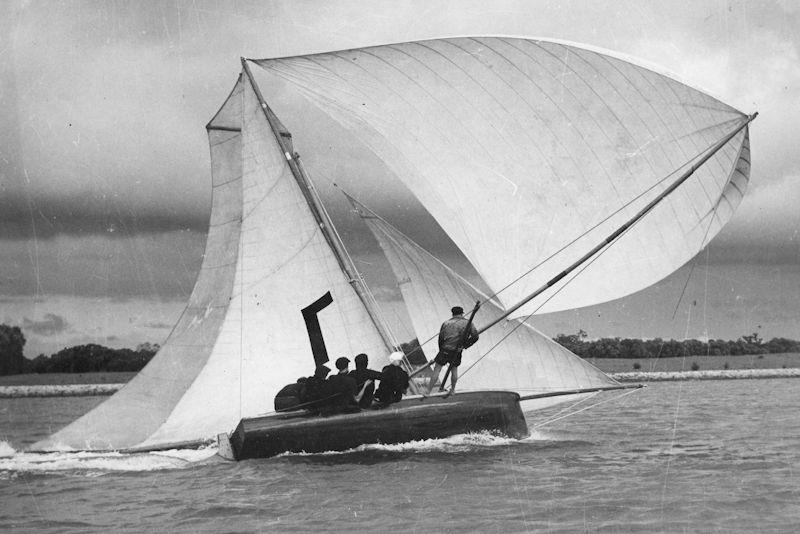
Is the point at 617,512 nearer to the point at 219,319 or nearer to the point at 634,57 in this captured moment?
the point at 634,57

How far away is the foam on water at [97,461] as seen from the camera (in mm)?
15461

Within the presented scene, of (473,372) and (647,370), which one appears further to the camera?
(647,370)

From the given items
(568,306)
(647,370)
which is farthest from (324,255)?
(647,370)

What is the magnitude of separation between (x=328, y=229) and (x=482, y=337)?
3.63 m

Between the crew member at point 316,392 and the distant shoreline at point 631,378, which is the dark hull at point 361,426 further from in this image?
the distant shoreline at point 631,378

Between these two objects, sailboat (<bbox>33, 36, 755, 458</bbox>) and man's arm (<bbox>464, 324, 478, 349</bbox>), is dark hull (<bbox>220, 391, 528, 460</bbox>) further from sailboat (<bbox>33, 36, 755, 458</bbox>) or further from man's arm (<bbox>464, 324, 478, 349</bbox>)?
man's arm (<bbox>464, 324, 478, 349</bbox>)

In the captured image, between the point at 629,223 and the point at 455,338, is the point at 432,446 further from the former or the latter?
the point at 629,223

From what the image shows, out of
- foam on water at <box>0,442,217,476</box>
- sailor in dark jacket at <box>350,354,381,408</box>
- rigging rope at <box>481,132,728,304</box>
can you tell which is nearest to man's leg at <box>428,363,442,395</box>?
sailor in dark jacket at <box>350,354,381,408</box>

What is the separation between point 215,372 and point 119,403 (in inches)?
79.3

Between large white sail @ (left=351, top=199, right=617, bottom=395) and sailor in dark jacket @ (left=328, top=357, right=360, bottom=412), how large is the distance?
8.76 feet

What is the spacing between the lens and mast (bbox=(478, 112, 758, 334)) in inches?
553

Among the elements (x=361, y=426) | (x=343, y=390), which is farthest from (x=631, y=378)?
(x=343, y=390)

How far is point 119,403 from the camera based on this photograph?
16.8m

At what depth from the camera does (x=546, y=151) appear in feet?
49.2
